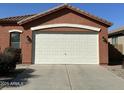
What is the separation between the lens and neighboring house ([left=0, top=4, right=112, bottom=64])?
69.2 feet

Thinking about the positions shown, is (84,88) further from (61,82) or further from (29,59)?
(29,59)

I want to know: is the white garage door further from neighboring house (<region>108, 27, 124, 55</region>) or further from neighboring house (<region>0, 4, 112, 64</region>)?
neighboring house (<region>108, 27, 124, 55</region>)

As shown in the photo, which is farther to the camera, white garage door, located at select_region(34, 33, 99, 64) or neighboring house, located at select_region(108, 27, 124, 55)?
neighboring house, located at select_region(108, 27, 124, 55)

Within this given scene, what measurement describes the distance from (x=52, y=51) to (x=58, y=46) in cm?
61

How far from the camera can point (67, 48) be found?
837 inches

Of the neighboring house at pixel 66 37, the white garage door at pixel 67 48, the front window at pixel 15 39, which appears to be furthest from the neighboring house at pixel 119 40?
the front window at pixel 15 39

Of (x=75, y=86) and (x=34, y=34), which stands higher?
(x=34, y=34)

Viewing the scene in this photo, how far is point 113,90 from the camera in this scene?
412 inches

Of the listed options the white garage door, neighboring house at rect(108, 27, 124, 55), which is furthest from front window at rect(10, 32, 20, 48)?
neighboring house at rect(108, 27, 124, 55)

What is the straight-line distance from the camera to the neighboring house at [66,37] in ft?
69.2

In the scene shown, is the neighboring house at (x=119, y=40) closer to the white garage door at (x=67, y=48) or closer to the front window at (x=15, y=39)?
the white garage door at (x=67, y=48)

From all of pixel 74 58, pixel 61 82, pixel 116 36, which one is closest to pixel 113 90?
pixel 61 82

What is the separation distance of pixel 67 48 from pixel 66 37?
861mm

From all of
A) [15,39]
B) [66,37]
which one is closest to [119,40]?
[66,37]
